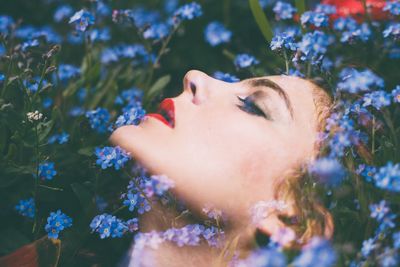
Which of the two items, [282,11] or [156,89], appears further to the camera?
[282,11]

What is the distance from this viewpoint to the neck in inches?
90.5

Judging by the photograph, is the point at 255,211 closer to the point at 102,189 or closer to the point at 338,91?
the point at 338,91

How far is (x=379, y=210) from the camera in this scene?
215 centimetres

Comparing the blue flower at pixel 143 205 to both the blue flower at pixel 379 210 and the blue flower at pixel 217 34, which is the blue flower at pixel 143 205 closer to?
the blue flower at pixel 379 210

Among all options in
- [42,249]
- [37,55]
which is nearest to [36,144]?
[42,249]

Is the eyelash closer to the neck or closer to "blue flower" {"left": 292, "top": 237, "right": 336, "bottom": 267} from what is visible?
the neck

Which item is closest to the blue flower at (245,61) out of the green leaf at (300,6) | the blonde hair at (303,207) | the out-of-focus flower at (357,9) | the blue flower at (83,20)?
the green leaf at (300,6)

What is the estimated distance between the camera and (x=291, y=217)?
2.21 meters

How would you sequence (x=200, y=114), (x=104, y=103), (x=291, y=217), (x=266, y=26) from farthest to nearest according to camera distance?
(x=104, y=103) → (x=266, y=26) → (x=200, y=114) → (x=291, y=217)

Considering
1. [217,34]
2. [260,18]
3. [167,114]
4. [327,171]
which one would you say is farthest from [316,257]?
[217,34]

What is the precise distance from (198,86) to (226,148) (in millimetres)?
323

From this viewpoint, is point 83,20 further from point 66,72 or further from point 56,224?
point 56,224

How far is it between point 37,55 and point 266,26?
4.40ft

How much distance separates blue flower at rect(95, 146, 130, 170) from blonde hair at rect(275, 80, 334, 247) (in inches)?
26.0
